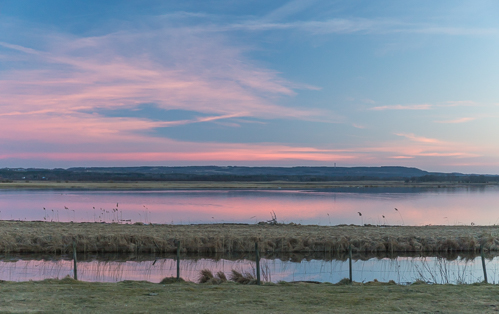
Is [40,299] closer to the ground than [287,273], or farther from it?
farther from it

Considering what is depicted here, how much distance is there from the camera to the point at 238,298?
32.2 ft

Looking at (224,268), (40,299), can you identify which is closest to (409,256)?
(224,268)

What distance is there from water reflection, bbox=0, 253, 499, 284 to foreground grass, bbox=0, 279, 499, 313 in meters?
3.36

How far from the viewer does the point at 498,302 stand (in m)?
9.43

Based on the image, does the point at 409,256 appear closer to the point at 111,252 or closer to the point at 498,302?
the point at 498,302

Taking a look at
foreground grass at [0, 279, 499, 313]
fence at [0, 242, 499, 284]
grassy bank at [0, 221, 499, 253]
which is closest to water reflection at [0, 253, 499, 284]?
fence at [0, 242, 499, 284]

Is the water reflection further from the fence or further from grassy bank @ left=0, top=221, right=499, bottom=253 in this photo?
grassy bank @ left=0, top=221, right=499, bottom=253

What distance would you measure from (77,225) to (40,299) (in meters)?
18.7

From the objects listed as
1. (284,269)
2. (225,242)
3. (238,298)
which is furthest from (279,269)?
(238,298)

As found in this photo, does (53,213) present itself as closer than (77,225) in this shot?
No

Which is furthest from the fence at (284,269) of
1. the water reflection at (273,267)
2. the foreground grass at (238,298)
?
the foreground grass at (238,298)

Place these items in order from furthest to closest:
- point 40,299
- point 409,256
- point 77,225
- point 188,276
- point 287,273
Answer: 1. point 77,225
2. point 409,256
3. point 287,273
4. point 188,276
5. point 40,299

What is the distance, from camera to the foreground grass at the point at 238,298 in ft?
28.8

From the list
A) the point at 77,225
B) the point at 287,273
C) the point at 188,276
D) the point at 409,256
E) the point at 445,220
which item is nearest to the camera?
the point at 188,276
